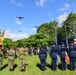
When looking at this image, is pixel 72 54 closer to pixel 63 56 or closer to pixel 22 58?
pixel 63 56

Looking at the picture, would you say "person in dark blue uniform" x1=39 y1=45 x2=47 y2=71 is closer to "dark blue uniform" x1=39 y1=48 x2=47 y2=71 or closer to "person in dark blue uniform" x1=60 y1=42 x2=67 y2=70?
"dark blue uniform" x1=39 y1=48 x2=47 y2=71

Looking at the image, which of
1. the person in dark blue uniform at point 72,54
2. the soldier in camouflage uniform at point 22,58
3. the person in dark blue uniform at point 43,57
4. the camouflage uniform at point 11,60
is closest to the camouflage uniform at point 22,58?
the soldier in camouflage uniform at point 22,58

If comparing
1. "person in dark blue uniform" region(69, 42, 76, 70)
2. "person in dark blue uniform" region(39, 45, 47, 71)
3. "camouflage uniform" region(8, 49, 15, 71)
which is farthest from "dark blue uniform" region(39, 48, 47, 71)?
"camouflage uniform" region(8, 49, 15, 71)

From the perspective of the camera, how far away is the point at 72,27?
8200 cm

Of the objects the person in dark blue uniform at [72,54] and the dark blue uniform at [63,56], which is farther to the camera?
the person in dark blue uniform at [72,54]

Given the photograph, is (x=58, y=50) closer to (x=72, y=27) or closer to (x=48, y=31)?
(x=72, y=27)

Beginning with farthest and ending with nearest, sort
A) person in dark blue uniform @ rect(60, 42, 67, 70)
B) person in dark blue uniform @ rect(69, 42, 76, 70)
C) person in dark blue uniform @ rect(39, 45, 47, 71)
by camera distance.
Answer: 1. person in dark blue uniform @ rect(69, 42, 76, 70)
2. person in dark blue uniform @ rect(60, 42, 67, 70)
3. person in dark blue uniform @ rect(39, 45, 47, 71)

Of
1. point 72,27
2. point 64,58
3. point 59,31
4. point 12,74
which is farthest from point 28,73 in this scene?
point 59,31

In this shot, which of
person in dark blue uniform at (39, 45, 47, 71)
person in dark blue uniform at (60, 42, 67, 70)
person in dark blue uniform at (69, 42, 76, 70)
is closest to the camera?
person in dark blue uniform at (39, 45, 47, 71)

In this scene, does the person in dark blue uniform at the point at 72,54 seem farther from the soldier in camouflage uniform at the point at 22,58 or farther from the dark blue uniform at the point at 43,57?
the soldier in camouflage uniform at the point at 22,58

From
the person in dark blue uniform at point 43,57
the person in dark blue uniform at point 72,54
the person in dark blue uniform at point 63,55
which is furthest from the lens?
the person in dark blue uniform at point 72,54

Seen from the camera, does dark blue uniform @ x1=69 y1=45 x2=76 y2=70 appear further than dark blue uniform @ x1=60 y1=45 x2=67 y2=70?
Yes

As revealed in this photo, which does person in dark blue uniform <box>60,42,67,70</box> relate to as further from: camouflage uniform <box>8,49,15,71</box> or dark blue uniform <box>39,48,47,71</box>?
camouflage uniform <box>8,49,15,71</box>

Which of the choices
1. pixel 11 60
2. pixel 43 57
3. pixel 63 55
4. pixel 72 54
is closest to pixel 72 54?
pixel 72 54
